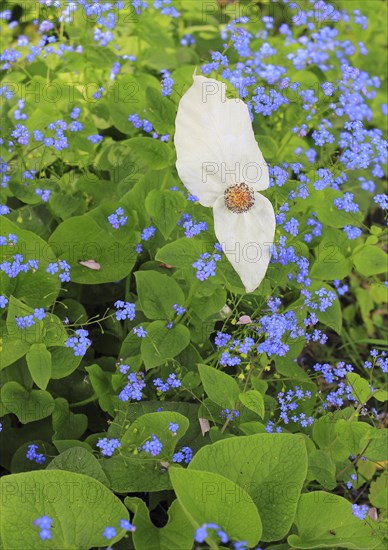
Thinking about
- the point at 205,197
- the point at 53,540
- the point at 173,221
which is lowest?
the point at 53,540

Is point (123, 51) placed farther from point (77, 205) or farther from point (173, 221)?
point (173, 221)

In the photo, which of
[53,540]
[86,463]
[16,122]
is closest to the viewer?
[53,540]

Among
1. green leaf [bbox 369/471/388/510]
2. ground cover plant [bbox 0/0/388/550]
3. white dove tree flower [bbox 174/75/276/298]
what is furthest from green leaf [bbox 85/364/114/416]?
green leaf [bbox 369/471/388/510]

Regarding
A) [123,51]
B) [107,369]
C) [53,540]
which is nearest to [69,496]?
[53,540]

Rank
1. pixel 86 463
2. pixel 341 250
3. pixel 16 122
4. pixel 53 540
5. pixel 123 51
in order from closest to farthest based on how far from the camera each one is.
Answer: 1. pixel 53 540
2. pixel 86 463
3. pixel 341 250
4. pixel 16 122
5. pixel 123 51

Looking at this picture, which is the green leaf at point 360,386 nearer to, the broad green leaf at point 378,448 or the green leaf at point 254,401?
the broad green leaf at point 378,448

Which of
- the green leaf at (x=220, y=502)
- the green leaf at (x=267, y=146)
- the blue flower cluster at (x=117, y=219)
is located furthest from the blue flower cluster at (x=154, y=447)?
the green leaf at (x=267, y=146)

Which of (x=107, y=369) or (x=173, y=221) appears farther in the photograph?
(x=107, y=369)
